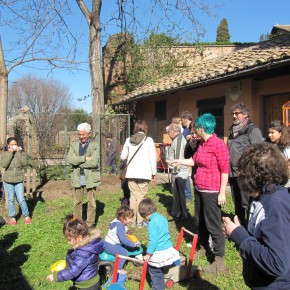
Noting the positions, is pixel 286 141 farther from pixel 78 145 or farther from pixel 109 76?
pixel 109 76

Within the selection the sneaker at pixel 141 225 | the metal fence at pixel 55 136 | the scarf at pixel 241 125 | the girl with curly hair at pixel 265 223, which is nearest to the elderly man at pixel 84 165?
the sneaker at pixel 141 225

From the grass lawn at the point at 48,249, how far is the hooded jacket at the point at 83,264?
2.50ft

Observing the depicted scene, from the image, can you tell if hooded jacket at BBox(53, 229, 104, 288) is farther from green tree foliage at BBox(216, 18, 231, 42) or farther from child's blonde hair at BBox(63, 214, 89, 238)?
green tree foliage at BBox(216, 18, 231, 42)

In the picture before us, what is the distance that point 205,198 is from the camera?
4.04 meters

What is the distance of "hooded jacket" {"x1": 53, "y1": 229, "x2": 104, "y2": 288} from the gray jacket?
2315mm

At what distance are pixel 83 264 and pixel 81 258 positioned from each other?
57mm

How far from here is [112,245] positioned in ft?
14.0

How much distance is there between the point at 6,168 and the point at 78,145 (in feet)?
5.80

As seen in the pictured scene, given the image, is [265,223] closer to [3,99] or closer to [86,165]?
[86,165]

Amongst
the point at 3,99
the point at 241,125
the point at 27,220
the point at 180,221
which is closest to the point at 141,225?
the point at 180,221

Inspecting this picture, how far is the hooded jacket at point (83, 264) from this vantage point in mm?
3143

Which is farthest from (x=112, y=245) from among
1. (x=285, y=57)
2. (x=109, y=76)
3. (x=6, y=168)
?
(x=109, y=76)

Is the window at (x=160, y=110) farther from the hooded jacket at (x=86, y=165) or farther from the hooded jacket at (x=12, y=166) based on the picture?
the hooded jacket at (x=86, y=165)

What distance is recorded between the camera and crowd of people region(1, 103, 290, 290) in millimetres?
1881
